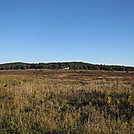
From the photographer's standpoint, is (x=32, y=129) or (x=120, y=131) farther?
(x=32, y=129)

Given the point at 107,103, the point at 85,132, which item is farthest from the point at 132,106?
the point at 85,132

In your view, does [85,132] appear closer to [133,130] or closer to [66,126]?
[66,126]

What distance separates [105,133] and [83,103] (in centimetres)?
275

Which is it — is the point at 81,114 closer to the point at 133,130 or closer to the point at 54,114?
the point at 54,114

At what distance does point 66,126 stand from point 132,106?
268 cm

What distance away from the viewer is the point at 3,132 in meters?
3.79

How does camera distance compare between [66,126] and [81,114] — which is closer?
[66,126]

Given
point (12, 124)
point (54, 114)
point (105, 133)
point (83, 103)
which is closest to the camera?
point (105, 133)

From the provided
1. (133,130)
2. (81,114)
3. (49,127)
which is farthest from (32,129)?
(133,130)

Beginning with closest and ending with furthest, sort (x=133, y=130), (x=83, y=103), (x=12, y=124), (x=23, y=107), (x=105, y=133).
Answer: (x=105, y=133) < (x=133, y=130) < (x=12, y=124) < (x=23, y=107) < (x=83, y=103)

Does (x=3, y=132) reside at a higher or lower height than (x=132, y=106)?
lower

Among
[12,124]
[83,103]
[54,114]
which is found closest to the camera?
[12,124]

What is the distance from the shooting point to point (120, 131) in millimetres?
3504

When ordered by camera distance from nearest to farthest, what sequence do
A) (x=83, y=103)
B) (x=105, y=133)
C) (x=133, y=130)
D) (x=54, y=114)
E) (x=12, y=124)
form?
(x=105, y=133)
(x=133, y=130)
(x=12, y=124)
(x=54, y=114)
(x=83, y=103)
